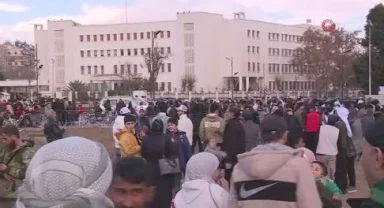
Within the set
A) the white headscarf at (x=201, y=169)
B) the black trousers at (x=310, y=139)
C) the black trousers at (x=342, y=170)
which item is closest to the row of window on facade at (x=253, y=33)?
the black trousers at (x=310, y=139)

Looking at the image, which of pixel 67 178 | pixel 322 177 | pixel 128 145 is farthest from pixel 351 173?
pixel 67 178

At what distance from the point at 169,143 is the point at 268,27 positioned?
364 feet

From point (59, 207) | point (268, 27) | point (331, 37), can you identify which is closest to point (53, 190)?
point (59, 207)

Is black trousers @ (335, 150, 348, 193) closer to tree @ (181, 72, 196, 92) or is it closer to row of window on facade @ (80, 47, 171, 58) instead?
tree @ (181, 72, 196, 92)

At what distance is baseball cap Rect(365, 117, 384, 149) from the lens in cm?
249

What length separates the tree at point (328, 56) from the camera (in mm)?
91125

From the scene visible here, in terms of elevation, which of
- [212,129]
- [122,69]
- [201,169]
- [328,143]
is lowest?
[328,143]

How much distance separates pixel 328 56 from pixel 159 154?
86855 millimetres

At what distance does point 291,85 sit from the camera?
4857 inches

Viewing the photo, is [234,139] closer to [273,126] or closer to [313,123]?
[313,123]

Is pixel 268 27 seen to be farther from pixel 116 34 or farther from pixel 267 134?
pixel 267 134

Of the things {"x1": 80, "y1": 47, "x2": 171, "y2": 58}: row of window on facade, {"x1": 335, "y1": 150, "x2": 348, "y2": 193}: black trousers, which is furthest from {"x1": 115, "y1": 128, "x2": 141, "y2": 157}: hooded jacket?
{"x1": 80, "y1": 47, "x2": 171, "y2": 58}: row of window on facade

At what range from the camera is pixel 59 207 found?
2.21m

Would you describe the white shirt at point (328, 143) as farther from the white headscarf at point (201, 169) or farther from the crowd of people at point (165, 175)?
the white headscarf at point (201, 169)
